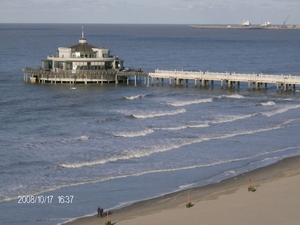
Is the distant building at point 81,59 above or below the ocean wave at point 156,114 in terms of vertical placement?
above

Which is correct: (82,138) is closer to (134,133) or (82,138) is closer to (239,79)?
(134,133)

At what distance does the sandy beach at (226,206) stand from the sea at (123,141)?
126 cm

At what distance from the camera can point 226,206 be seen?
106 feet

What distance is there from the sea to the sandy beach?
1260 millimetres

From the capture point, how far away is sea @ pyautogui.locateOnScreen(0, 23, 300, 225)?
117ft

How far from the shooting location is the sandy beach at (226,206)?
99.1 ft

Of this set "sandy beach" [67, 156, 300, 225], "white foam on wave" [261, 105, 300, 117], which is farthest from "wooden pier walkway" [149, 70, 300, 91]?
"sandy beach" [67, 156, 300, 225]

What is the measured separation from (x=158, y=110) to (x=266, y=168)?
25.1 m

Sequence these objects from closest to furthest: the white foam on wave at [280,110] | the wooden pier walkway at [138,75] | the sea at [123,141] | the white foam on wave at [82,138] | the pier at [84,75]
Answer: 1. the sea at [123,141]
2. the white foam on wave at [82,138]
3. the white foam on wave at [280,110]
4. the wooden pier walkway at [138,75]
5. the pier at [84,75]

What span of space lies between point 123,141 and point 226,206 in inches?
Answer: 698

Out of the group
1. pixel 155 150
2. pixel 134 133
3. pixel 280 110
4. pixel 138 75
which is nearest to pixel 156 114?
pixel 134 133

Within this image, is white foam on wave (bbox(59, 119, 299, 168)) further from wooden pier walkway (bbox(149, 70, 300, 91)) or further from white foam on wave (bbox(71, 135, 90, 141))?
wooden pier walkway (bbox(149, 70, 300, 91))

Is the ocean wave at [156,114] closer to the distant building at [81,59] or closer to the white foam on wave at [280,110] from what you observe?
the white foam on wave at [280,110]

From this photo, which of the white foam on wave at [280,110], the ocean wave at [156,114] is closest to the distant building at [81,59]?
the ocean wave at [156,114]
